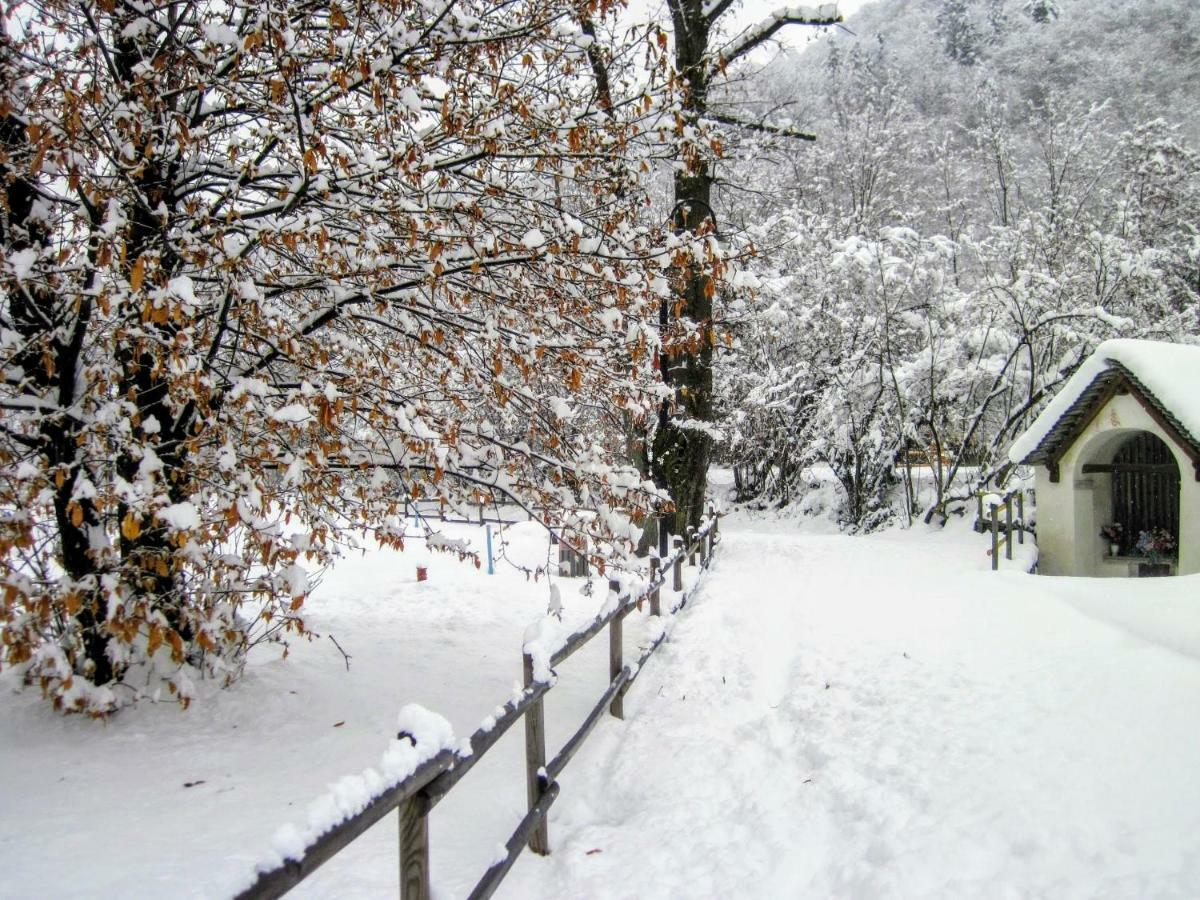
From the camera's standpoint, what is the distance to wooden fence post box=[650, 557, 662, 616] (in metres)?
8.08

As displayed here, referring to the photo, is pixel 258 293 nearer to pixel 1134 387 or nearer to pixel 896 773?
pixel 896 773

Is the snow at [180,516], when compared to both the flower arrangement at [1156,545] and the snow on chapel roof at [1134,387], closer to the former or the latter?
the snow on chapel roof at [1134,387]

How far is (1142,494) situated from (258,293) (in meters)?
19.0

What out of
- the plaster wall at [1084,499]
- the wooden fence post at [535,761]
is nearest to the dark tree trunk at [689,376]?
the wooden fence post at [535,761]

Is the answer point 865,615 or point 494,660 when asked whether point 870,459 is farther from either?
point 494,660

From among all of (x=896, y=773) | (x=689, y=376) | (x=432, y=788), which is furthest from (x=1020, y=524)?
(x=432, y=788)

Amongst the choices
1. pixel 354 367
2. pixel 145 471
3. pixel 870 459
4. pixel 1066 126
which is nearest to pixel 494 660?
pixel 354 367

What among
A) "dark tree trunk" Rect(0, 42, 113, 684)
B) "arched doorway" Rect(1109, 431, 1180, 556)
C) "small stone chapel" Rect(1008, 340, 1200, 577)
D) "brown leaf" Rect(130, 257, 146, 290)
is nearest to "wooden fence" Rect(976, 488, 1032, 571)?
"small stone chapel" Rect(1008, 340, 1200, 577)

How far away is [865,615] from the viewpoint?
9711 millimetres

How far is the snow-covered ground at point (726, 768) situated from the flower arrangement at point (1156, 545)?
27.1 ft

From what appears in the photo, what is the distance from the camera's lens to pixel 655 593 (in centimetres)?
866

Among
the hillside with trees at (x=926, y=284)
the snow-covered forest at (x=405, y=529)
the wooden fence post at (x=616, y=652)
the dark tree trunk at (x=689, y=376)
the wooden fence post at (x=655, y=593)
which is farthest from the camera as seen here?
the hillside with trees at (x=926, y=284)

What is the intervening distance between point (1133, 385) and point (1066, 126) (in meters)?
20.8

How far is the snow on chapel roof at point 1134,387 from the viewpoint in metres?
11.9
